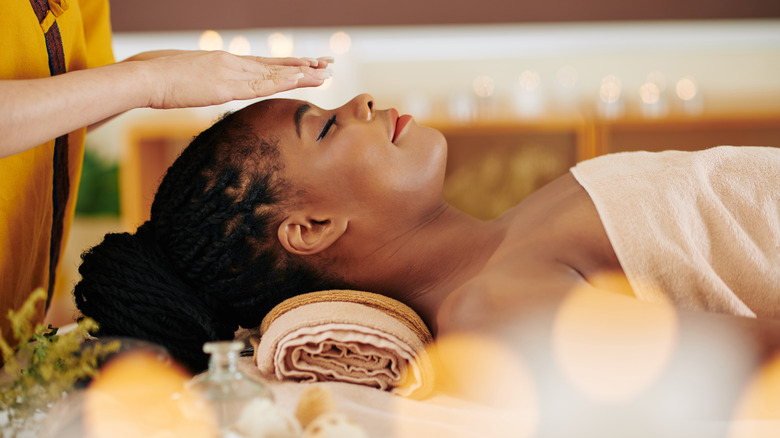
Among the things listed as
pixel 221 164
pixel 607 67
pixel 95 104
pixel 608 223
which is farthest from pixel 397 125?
pixel 607 67

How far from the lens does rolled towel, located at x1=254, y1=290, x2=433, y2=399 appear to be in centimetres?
106

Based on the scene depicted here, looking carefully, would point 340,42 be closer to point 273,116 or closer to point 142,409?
point 273,116

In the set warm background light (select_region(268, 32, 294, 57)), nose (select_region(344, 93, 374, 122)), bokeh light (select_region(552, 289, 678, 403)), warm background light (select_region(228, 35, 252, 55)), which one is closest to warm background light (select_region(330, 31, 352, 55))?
warm background light (select_region(268, 32, 294, 57))

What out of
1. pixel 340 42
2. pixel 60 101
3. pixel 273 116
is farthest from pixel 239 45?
pixel 60 101

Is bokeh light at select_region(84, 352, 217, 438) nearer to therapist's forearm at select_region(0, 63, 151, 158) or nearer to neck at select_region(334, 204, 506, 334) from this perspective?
therapist's forearm at select_region(0, 63, 151, 158)

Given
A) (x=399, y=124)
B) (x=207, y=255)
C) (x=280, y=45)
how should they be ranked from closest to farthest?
(x=207, y=255), (x=399, y=124), (x=280, y=45)

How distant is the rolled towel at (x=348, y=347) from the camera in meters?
1.06

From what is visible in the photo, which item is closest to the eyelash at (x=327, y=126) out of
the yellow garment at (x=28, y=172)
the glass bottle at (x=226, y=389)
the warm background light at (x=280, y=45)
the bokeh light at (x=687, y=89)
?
the yellow garment at (x=28, y=172)

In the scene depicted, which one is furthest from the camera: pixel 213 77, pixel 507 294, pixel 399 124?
pixel 399 124

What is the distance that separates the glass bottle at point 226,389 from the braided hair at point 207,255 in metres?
0.42

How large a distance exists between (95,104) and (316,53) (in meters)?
2.22

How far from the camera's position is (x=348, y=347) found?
108cm

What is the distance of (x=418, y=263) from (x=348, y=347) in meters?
0.26

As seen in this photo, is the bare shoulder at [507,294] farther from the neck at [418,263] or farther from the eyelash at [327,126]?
the eyelash at [327,126]
